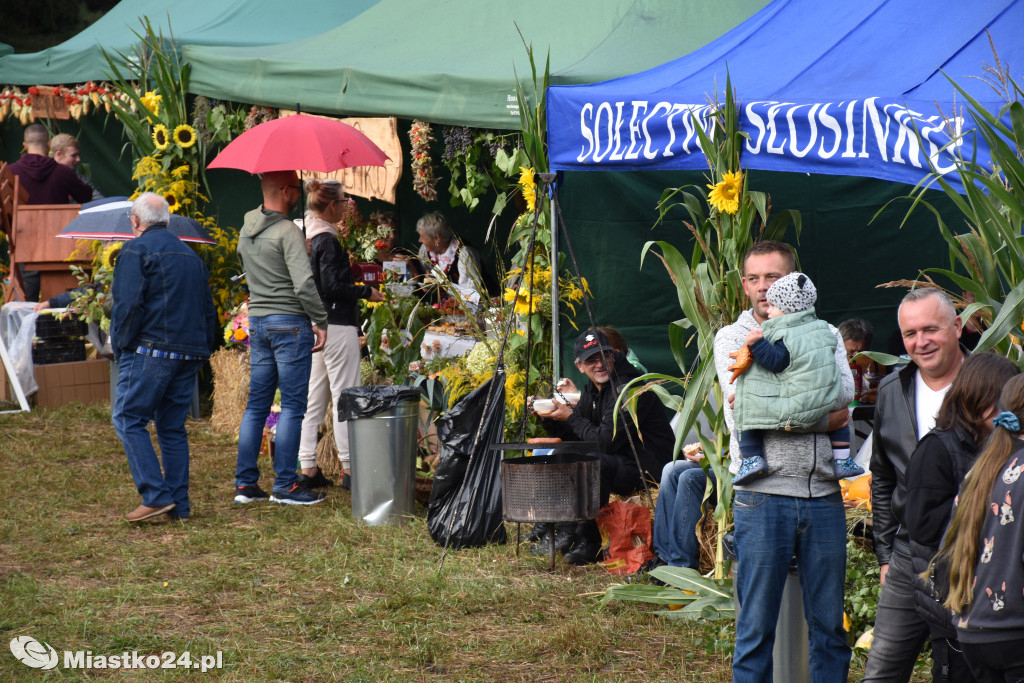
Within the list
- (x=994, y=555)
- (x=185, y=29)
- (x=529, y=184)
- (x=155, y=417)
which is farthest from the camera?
(x=185, y=29)

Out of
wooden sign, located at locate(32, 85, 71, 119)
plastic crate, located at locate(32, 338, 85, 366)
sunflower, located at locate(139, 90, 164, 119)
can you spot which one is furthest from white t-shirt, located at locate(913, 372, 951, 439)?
wooden sign, located at locate(32, 85, 71, 119)

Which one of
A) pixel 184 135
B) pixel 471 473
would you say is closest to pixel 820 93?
pixel 471 473

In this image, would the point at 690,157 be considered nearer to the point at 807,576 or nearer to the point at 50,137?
the point at 807,576

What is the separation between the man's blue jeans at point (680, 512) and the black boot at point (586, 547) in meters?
0.45

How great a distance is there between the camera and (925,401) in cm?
315

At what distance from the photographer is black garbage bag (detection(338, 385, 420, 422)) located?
5957mm

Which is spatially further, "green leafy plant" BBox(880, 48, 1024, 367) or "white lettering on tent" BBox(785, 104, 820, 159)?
"white lettering on tent" BBox(785, 104, 820, 159)

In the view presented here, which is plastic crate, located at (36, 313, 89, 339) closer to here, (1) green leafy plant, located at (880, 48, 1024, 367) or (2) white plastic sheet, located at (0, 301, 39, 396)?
(2) white plastic sheet, located at (0, 301, 39, 396)

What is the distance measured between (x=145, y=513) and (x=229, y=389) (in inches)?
99.0

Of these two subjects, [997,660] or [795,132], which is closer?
[997,660]

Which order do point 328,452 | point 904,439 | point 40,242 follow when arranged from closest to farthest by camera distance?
point 904,439 → point 328,452 → point 40,242

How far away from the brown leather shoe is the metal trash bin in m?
1.03

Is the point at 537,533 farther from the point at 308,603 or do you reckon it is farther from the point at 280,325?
the point at 280,325

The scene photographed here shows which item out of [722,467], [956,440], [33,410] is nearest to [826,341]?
[956,440]
